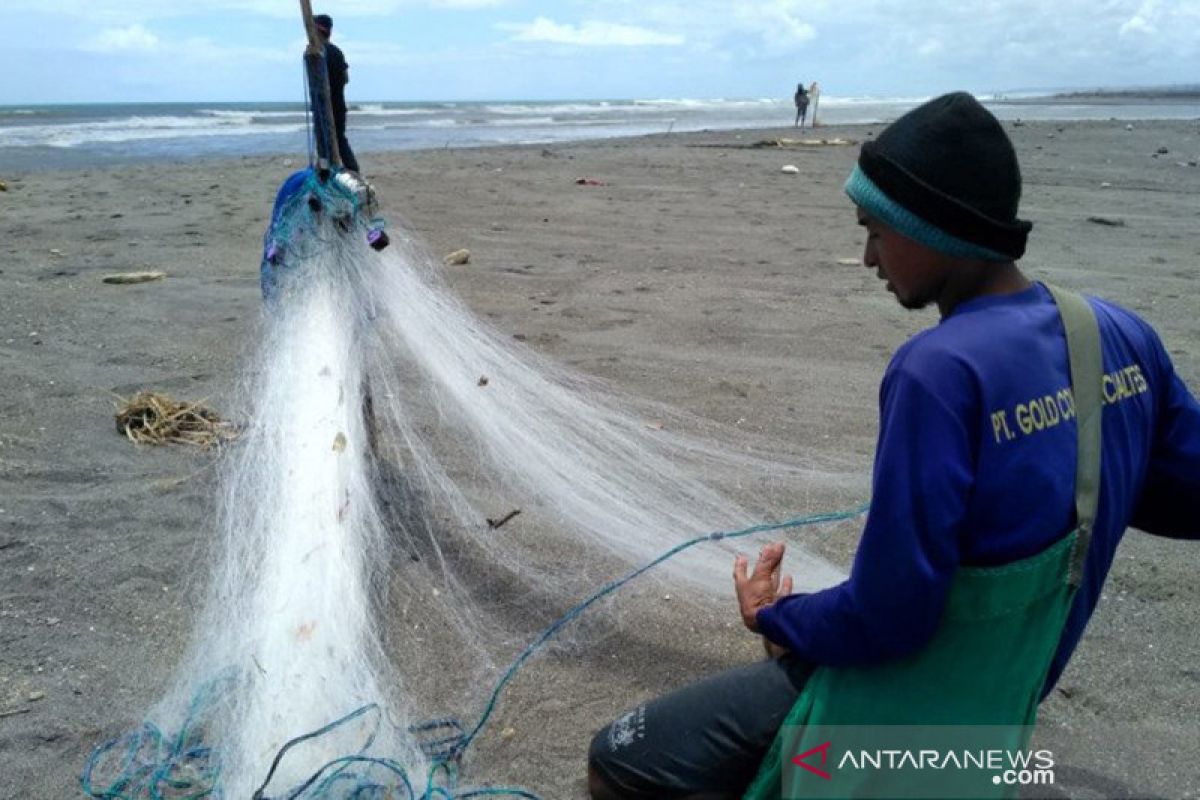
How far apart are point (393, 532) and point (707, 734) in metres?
1.72

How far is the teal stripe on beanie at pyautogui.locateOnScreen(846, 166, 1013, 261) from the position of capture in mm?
1449

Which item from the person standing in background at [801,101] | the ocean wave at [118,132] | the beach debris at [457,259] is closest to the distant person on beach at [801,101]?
the person standing in background at [801,101]

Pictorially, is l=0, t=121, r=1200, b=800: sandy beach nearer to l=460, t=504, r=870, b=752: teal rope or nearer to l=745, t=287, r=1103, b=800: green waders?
l=460, t=504, r=870, b=752: teal rope

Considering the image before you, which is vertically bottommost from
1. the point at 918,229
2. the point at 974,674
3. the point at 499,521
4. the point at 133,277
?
the point at 499,521

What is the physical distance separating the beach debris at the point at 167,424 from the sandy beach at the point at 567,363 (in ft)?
0.26

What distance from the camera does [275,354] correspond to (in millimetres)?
3076

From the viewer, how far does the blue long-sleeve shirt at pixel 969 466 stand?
1.34 metres

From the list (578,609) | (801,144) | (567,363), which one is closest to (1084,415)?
(578,609)

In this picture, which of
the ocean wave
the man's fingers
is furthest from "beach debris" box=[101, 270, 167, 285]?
the ocean wave

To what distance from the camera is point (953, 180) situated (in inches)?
55.9

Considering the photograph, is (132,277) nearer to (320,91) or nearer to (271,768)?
(320,91)

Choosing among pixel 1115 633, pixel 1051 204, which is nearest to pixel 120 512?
pixel 1115 633

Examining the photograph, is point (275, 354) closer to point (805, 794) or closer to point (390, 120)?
point (805, 794)

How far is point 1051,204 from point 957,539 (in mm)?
11018
